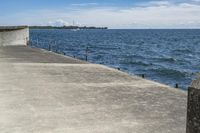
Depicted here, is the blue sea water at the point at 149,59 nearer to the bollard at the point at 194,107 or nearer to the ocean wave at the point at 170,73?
the ocean wave at the point at 170,73

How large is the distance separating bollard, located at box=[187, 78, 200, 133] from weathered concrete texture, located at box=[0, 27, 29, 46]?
3495cm

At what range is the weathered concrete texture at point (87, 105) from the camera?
6.85 metres

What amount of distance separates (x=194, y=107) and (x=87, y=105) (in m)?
5.52

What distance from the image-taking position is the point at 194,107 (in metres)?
3.17

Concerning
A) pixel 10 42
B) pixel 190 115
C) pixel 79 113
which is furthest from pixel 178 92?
pixel 10 42

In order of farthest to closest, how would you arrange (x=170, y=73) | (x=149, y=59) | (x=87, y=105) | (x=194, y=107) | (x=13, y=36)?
(x=149, y=59)
(x=13, y=36)
(x=170, y=73)
(x=87, y=105)
(x=194, y=107)

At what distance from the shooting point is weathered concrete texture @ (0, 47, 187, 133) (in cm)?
685

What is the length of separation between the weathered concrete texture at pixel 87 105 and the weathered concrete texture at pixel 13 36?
24660mm

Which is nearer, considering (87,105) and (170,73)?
(87,105)

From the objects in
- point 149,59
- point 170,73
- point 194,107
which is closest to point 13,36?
point 170,73

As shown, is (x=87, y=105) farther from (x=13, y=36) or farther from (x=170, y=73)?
(x=13, y=36)

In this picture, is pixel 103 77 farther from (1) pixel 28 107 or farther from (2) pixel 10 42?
(2) pixel 10 42

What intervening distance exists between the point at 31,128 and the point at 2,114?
47.2 inches

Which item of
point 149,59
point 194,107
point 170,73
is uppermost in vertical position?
point 194,107
